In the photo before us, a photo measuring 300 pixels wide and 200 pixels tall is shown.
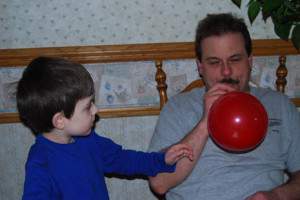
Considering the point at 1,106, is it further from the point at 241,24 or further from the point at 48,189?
the point at 241,24

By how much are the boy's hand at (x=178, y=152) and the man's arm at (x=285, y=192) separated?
0.25 meters

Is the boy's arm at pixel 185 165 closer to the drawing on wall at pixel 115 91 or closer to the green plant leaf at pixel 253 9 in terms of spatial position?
the drawing on wall at pixel 115 91

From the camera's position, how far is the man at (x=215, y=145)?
4.54 feet

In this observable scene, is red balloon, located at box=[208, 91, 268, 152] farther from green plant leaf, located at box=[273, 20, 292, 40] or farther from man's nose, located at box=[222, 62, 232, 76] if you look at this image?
green plant leaf, located at box=[273, 20, 292, 40]

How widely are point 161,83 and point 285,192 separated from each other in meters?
0.64

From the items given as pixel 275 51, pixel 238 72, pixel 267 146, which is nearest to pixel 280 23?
pixel 275 51

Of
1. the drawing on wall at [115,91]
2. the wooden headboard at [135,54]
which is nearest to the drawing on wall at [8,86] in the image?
the wooden headboard at [135,54]

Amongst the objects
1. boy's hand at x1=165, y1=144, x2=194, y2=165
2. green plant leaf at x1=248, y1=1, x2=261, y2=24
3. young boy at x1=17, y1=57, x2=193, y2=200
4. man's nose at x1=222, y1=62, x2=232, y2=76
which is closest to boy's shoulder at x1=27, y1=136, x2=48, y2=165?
young boy at x1=17, y1=57, x2=193, y2=200

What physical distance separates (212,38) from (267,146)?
1.45ft

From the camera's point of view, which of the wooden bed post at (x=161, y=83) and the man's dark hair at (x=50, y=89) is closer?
the man's dark hair at (x=50, y=89)

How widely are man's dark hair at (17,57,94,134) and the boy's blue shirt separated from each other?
11cm

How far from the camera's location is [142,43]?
1690 millimetres

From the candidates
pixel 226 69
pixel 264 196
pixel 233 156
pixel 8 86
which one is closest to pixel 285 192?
pixel 264 196

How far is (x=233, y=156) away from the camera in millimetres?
1423
